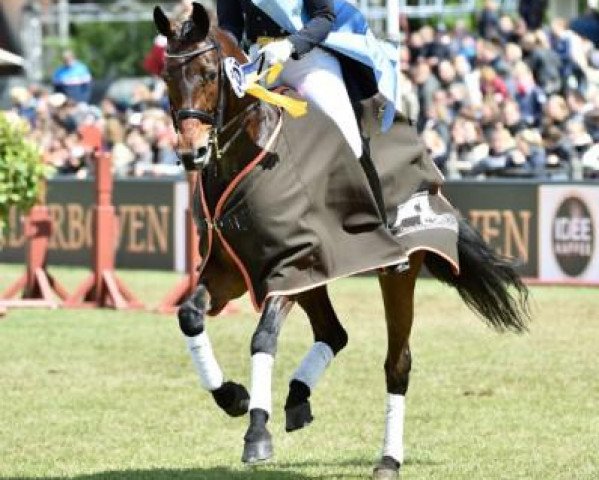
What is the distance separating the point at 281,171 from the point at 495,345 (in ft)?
20.4

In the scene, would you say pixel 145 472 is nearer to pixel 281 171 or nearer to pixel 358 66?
pixel 281 171

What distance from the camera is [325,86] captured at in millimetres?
8047

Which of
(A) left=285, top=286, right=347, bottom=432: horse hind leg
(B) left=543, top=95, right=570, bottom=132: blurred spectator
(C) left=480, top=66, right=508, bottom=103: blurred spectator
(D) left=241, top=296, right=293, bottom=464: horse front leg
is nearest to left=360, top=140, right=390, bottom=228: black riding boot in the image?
(A) left=285, top=286, right=347, bottom=432: horse hind leg

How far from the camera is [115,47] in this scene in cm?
4206

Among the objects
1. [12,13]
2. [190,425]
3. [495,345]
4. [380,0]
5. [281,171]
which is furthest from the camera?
[12,13]

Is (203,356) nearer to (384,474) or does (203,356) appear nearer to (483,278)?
(384,474)

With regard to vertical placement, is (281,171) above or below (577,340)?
above

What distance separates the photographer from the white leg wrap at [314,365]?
8078 millimetres

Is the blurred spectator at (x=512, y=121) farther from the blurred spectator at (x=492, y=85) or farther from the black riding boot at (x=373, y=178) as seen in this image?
the black riding boot at (x=373, y=178)

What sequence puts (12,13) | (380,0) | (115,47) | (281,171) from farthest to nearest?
(115,47) < (12,13) < (380,0) < (281,171)

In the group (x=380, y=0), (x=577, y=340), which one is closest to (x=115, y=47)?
(x=380, y=0)

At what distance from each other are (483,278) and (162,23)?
2358 mm

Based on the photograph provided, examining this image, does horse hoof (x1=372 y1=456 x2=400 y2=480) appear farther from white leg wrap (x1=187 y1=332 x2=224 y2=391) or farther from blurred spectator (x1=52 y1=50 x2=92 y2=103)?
blurred spectator (x1=52 y1=50 x2=92 y2=103)

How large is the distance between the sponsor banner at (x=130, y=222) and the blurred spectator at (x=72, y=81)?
14.4 feet
